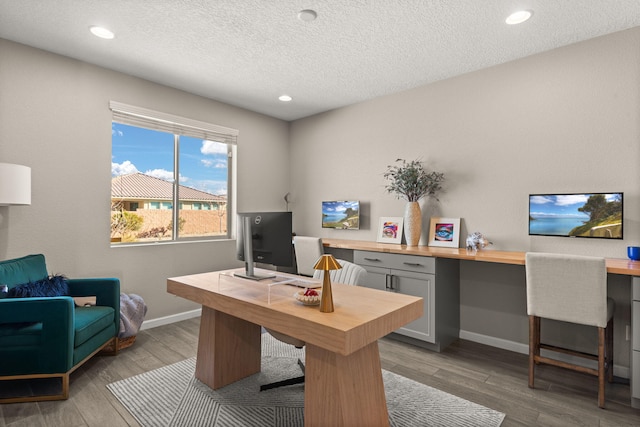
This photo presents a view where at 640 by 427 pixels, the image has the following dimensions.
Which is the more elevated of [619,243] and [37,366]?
[619,243]

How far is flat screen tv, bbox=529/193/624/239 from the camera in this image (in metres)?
2.58

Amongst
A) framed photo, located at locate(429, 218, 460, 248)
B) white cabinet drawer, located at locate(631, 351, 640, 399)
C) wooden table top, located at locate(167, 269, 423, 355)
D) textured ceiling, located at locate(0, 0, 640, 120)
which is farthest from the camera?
framed photo, located at locate(429, 218, 460, 248)

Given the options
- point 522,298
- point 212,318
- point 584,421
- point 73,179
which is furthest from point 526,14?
point 73,179

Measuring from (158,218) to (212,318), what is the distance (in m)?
1.93

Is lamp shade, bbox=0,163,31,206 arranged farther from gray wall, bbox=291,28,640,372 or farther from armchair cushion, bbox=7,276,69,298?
gray wall, bbox=291,28,640,372

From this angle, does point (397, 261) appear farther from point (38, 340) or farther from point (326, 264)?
point (38, 340)

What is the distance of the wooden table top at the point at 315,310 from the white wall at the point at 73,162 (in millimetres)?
1473

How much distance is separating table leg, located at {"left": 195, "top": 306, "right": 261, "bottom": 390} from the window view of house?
1769 millimetres

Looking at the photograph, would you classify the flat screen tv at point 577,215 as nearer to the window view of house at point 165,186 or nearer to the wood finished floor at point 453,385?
the wood finished floor at point 453,385

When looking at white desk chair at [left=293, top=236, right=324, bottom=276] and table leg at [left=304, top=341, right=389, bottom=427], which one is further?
white desk chair at [left=293, top=236, right=324, bottom=276]

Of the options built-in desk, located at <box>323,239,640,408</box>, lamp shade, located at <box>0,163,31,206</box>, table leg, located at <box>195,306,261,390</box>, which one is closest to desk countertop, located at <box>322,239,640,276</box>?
built-in desk, located at <box>323,239,640,408</box>

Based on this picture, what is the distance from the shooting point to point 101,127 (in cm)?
326

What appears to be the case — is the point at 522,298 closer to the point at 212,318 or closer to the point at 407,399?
the point at 407,399

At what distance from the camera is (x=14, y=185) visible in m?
2.39
